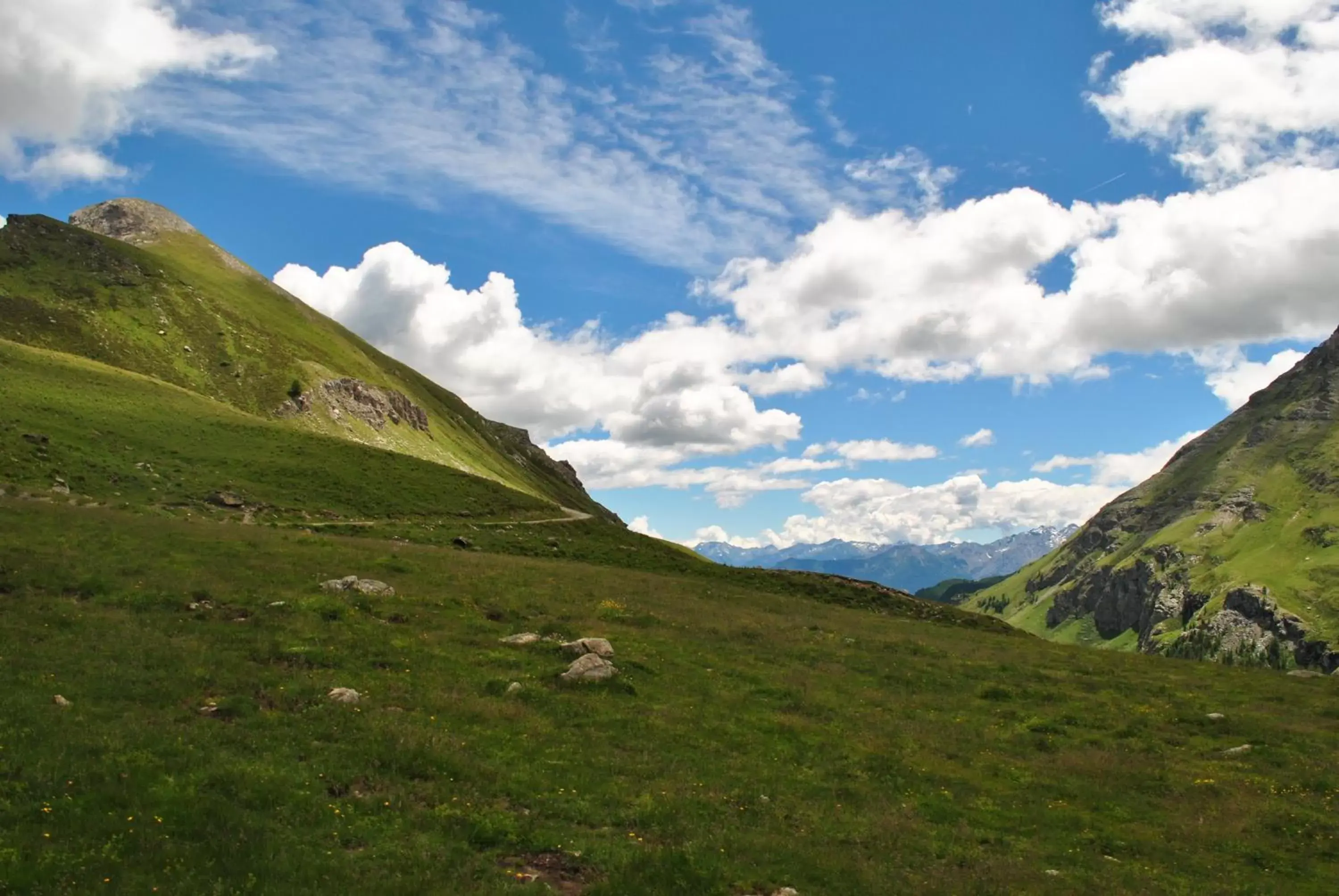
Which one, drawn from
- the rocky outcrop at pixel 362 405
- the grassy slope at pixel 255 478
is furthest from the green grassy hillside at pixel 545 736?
the rocky outcrop at pixel 362 405

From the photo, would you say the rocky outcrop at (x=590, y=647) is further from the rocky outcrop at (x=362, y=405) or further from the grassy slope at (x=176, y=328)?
the rocky outcrop at (x=362, y=405)

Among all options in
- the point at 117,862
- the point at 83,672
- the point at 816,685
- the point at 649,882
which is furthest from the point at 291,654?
the point at 816,685

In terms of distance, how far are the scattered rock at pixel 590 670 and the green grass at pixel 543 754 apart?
2.67 feet

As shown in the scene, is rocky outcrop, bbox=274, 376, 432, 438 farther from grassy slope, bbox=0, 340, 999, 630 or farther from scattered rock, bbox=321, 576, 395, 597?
scattered rock, bbox=321, 576, 395, 597

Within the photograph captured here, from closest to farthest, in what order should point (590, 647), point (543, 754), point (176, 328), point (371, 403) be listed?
1. point (543, 754)
2. point (590, 647)
3. point (176, 328)
4. point (371, 403)

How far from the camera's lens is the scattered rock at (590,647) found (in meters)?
31.2

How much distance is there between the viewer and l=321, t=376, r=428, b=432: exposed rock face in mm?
138875

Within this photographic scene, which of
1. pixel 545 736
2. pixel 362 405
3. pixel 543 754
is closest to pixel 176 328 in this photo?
pixel 362 405

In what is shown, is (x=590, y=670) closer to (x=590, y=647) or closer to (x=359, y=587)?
(x=590, y=647)

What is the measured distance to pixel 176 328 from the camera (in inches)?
4993

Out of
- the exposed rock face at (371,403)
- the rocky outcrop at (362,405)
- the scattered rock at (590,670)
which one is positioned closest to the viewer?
the scattered rock at (590,670)

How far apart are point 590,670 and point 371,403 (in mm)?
131278

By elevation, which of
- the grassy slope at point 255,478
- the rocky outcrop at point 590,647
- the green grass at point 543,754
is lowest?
the green grass at point 543,754

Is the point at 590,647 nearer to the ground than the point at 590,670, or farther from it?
farther from it
